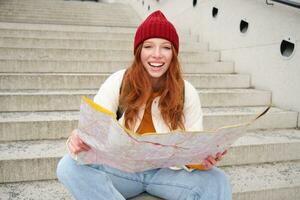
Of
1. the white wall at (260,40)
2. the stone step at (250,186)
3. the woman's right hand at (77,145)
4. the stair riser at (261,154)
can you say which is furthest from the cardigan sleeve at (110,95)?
the white wall at (260,40)

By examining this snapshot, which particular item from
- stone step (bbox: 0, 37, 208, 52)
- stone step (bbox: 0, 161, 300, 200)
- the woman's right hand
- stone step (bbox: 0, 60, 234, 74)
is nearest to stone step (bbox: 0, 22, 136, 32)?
stone step (bbox: 0, 37, 208, 52)

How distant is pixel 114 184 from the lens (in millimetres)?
1410

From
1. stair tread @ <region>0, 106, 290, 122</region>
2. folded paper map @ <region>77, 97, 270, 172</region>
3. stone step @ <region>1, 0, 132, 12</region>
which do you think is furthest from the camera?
stone step @ <region>1, 0, 132, 12</region>

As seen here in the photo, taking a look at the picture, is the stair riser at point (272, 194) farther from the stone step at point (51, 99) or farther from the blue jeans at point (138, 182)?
the stone step at point (51, 99)

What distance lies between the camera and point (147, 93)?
155cm

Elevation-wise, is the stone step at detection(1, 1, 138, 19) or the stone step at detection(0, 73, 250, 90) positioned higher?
the stone step at detection(1, 1, 138, 19)

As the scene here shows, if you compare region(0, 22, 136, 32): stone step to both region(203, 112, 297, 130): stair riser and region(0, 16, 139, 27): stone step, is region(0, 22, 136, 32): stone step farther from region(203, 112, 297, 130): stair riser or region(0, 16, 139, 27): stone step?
region(203, 112, 297, 130): stair riser

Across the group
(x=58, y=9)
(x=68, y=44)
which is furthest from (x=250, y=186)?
(x=58, y=9)

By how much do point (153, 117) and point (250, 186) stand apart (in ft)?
2.92

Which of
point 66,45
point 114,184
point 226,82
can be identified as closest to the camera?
point 114,184

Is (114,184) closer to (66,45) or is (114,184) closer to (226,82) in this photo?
(226,82)

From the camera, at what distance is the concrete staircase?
1998mm

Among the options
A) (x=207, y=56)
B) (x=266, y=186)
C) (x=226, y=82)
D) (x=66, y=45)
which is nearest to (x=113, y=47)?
(x=66, y=45)

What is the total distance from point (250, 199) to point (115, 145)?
1.27 meters
